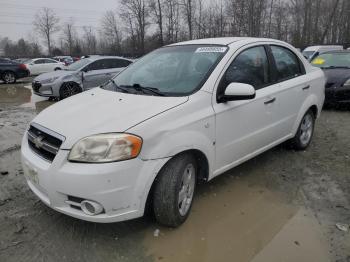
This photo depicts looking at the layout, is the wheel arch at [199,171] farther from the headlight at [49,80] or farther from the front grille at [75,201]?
the headlight at [49,80]

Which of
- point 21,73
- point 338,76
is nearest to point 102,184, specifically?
point 338,76

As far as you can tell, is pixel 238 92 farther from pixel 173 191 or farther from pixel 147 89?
pixel 173 191

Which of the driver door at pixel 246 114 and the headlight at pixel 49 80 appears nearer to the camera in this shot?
the driver door at pixel 246 114

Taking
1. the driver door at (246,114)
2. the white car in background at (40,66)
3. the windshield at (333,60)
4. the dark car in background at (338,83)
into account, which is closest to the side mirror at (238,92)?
the driver door at (246,114)

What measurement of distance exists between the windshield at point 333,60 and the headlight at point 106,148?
7.57m

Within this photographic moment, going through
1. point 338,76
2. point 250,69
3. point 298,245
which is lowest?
point 298,245

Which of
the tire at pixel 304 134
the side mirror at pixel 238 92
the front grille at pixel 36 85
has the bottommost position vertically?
the tire at pixel 304 134

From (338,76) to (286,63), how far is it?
162 inches

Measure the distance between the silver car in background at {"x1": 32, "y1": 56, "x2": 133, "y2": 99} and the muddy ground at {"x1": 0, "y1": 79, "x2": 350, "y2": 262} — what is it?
642cm

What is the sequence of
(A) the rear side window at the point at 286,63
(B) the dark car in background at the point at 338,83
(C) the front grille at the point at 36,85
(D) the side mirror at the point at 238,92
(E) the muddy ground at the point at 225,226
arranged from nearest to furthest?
(E) the muddy ground at the point at 225,226 < (D) the side mirror at the point at 238,92 < (A) the rear side window at the point at 286,63 < (B) the dark car in background at the point at 338,83 < (C) the front grille at the point at 36,85

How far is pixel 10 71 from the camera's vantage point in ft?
60.5

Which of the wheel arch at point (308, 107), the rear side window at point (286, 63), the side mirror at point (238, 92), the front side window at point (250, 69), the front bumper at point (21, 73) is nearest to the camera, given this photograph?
the side mirror at point (238, 92)

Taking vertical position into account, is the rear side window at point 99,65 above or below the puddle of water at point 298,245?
above

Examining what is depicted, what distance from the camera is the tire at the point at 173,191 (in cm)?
278
